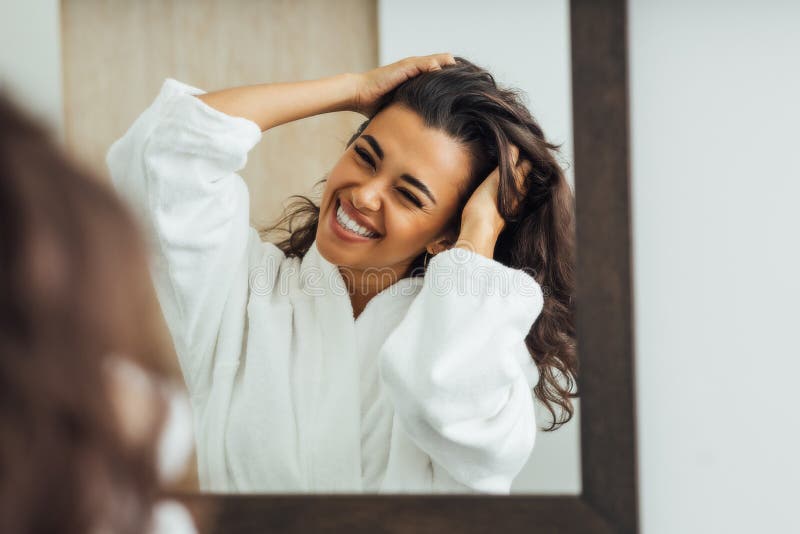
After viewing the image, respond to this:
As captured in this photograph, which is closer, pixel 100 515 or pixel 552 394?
pixel 100 515

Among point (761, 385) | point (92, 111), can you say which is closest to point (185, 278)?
point (92, 111)

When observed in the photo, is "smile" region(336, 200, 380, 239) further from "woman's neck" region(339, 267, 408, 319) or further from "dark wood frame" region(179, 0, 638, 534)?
"dark wood frame" region(179, 0, 638, 534)

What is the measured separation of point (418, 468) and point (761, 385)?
1.04 ft

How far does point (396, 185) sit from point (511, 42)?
16 cm

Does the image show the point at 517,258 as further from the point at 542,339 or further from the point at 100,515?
the point at 100,515

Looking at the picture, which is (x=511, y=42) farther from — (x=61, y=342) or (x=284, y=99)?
(x=61, y=342)

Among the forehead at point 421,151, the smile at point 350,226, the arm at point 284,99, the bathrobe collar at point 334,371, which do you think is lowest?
the bathrobe collar at point 334,371

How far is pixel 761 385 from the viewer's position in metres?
0.62

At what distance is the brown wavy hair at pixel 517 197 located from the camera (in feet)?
1.92

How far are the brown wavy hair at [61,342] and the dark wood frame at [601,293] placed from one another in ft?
0.88

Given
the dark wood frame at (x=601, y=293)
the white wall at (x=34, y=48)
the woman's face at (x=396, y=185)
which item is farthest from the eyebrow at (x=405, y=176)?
the white wall at (x=34, y=48)

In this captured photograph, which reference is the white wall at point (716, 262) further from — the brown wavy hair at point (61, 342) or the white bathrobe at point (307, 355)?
the brown wavy hair at point (61, 342)

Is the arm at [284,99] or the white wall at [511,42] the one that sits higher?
the white wall at [511,42]

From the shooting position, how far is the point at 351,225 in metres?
0.60
